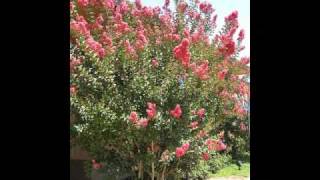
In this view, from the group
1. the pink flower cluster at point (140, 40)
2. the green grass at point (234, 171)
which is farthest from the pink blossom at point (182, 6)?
the green grass at point (234, 171)

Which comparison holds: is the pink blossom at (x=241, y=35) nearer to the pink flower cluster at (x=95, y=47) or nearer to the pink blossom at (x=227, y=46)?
the pink blossom at (x=227, y=46)

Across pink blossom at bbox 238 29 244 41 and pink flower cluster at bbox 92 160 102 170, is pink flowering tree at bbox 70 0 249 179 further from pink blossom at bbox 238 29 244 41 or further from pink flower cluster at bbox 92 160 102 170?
pink blossom at bbox 238 29 244 41

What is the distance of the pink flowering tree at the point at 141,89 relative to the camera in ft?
17.7

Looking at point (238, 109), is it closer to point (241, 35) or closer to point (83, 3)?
point (241, 35)

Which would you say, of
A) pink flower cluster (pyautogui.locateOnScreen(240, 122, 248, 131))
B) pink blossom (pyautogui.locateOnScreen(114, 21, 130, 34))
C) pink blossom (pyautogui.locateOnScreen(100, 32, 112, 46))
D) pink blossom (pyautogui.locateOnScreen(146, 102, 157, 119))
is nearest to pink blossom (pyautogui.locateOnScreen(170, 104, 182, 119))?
pink blossom (pyautogui.locateOnScreen(146, 102, 157, 119))

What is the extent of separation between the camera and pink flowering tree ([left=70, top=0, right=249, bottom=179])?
5.40m

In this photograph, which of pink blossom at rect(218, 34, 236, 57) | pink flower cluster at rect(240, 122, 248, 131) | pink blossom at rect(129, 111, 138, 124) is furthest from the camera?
pink flower cluster at rect(240, 122, 248, 131)

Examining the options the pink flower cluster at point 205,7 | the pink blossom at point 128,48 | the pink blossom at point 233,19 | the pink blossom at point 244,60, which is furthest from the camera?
the pink blossom at point 244,60

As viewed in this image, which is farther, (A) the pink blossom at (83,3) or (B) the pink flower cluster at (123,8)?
(B) the pink flower cluster at (123,8)

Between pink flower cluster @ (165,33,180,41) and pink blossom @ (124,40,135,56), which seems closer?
pink blossom @ (124,40,135,56)

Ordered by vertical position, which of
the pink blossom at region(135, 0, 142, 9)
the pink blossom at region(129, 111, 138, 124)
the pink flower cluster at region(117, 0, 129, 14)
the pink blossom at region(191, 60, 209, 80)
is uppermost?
the pink blossom at region(135, 0, 142, 9)

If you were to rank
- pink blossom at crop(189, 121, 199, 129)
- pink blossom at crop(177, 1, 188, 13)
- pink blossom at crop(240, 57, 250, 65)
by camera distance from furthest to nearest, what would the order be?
1. pink blossom at crop(240, 57, 250, 65)
2. pink blossom at crop(177, 1, 188, 13)
3. pink blossom at crop(189, 121, 199, 129)
